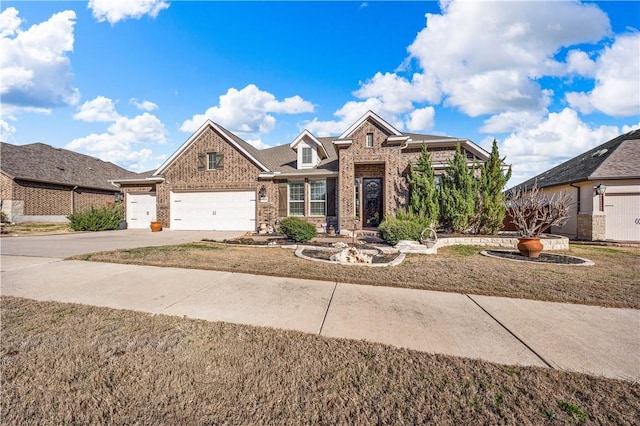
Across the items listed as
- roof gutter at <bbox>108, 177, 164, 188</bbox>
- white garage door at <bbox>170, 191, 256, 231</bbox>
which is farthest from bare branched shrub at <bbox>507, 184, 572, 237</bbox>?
roof gutter at <bbox>108, 177, 164, 188</bbox>

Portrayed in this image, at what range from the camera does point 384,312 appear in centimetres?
403

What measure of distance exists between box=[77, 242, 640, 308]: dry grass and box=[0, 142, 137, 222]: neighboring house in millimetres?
18713

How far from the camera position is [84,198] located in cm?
2341

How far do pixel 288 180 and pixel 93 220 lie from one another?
11.7m

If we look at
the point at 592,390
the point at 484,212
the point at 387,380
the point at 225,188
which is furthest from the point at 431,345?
the point at 225,188

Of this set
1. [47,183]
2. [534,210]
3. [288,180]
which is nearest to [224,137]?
[288,180]

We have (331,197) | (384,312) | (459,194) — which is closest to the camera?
(384,312)

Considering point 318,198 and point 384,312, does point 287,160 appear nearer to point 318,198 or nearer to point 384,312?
point 318,198

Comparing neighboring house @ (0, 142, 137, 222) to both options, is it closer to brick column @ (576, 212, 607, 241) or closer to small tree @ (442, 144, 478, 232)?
small tree @ (442, 144, 478, 232)

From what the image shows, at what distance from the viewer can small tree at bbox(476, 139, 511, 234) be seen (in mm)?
11266

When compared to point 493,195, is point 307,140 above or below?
above

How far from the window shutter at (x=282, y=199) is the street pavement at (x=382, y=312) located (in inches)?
358

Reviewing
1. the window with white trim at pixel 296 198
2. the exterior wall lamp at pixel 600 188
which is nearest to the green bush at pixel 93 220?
the window with white trim at pixel 296 198

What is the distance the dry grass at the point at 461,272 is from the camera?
16.3 feet
